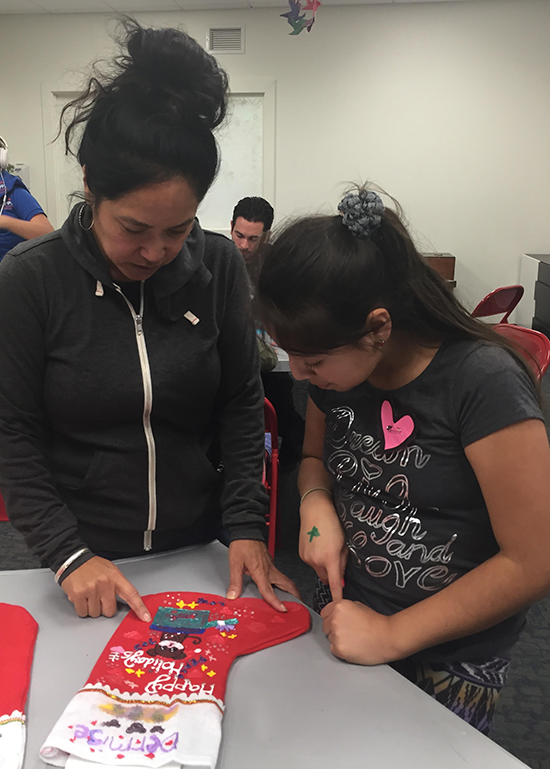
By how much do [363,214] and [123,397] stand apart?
1.49ft

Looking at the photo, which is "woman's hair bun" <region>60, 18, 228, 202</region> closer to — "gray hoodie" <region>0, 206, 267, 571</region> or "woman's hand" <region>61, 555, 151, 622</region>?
"gray hoodie" <region>0, 206, 267, 571</region>

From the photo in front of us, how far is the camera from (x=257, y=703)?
2.46 feet

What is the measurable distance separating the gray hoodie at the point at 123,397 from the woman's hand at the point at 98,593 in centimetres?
4

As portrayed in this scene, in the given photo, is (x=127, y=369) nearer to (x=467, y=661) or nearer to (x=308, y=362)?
(x=308, y=362)

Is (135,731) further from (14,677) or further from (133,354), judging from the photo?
(133,354)

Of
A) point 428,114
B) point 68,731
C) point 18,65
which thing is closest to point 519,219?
point 428,114

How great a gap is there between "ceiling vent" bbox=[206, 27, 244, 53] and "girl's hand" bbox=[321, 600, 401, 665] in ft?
17.9

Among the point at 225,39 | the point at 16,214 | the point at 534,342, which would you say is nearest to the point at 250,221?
the point at 16,214

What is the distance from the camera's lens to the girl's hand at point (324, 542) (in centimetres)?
95

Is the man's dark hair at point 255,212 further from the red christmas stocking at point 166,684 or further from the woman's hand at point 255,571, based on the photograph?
the red christmas stocking at point 166,684

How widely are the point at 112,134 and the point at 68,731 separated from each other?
0.74 meters

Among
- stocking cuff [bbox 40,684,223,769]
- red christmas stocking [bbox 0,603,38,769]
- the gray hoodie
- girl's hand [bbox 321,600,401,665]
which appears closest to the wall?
the gray hoodie

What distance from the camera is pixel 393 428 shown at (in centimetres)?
90

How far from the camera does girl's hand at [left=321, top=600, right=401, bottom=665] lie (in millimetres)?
808
